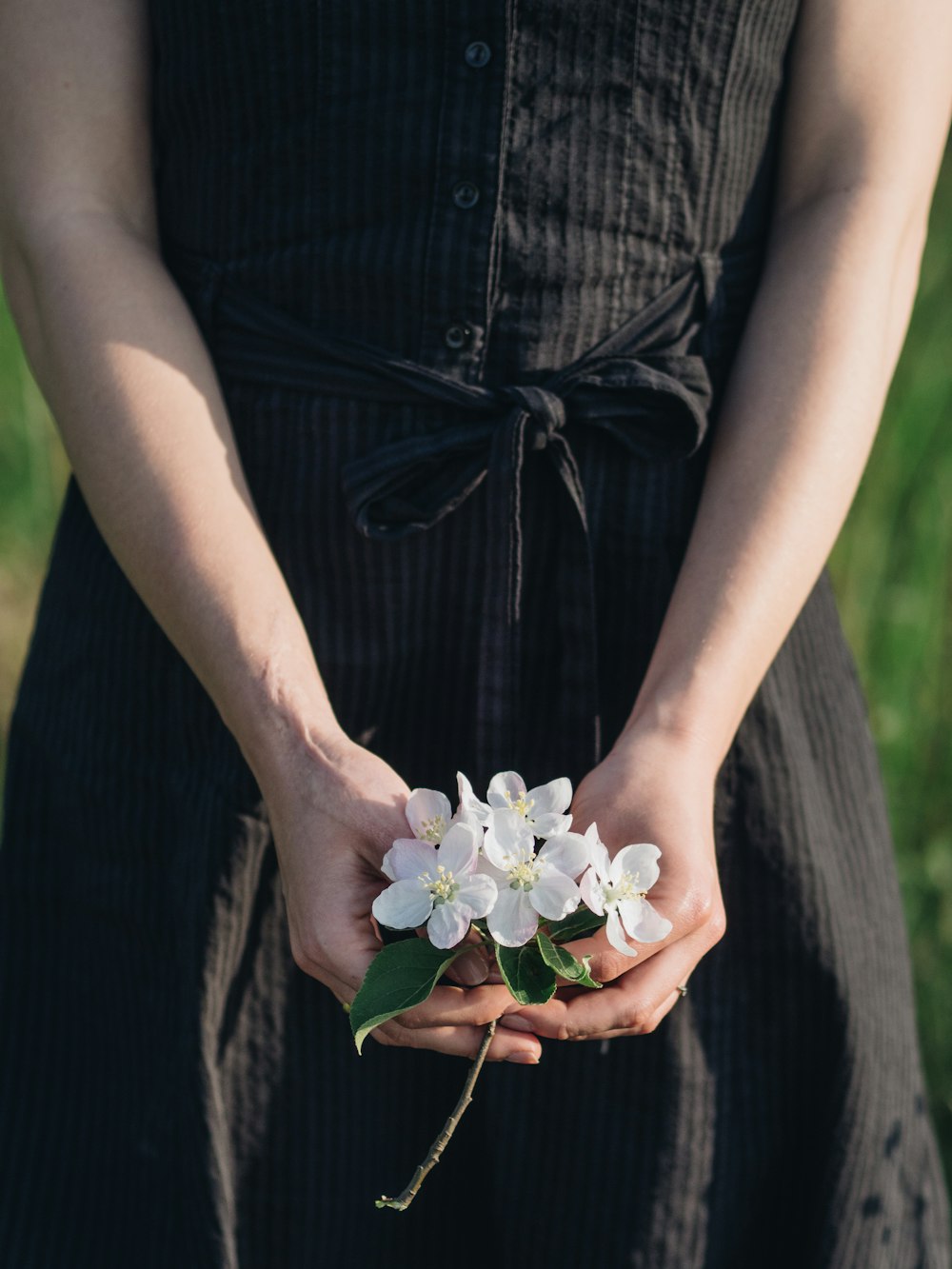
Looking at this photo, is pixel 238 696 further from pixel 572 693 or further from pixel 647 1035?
pixel 647 1035

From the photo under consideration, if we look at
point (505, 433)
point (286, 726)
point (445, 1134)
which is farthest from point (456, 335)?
point (445, 1134)

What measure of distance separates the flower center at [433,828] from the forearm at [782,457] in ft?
0.65

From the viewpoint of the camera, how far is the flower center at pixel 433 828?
0.73m

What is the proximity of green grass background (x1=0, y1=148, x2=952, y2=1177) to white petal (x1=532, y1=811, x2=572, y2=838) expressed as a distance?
58.9 inches

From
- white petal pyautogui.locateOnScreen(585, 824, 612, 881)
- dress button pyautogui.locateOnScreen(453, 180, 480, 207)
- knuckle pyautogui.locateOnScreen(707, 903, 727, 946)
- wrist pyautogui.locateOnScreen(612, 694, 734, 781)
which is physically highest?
dress button pyautogui.locateOnScreen(453, 180, 480, 207)

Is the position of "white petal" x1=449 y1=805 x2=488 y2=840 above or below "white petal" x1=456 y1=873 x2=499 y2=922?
above

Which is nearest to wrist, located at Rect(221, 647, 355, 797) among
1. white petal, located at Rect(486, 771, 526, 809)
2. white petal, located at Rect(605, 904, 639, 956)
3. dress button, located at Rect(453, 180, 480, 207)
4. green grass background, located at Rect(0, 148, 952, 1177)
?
white petal, located at Rect(486, 771, 526, 809)

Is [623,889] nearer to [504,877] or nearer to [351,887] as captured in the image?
[504,877]

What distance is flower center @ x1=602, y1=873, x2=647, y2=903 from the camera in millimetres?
724

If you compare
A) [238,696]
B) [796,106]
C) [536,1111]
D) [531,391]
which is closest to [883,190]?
[796,106]

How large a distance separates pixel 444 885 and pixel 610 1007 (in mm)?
151

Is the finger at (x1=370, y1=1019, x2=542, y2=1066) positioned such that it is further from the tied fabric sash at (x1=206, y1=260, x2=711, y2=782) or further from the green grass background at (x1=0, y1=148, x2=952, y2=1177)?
the green grass background at (x1=0, y1=148, x2=952, y2=1177)

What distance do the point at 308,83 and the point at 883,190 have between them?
465 millimetres

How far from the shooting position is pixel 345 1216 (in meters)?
1.04
